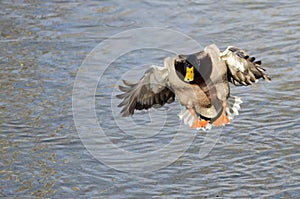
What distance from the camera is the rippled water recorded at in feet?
21.3

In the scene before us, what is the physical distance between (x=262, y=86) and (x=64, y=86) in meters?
2.11

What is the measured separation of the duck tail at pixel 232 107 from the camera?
688cm

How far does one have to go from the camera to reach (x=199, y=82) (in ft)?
20.6

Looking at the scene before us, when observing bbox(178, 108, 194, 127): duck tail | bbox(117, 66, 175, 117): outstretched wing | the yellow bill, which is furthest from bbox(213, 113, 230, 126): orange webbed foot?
the yellow bill

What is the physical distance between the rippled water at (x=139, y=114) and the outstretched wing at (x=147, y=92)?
57 centimetres

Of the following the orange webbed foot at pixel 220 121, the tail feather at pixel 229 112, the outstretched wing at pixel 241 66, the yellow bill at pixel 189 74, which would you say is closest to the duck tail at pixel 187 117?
the tail feather at pixel 229 112

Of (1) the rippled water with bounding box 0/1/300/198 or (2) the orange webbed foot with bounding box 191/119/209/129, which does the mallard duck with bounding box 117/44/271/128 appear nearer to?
(2) the orange webbed foot with bounding box 191/119/209/129

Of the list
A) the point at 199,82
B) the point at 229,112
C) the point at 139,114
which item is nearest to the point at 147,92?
the point at 199,82

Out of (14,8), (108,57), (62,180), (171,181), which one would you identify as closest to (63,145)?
(62,180)

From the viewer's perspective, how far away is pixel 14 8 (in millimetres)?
10867

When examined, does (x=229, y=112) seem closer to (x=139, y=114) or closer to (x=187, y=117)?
(x=187, y=117)

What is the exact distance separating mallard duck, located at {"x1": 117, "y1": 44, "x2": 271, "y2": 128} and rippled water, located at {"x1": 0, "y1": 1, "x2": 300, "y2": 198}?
465 mm

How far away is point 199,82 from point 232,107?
0.77 meters

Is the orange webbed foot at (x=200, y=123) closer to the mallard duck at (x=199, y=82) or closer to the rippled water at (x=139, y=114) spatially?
the mallard duck at (x=199, y=82)
